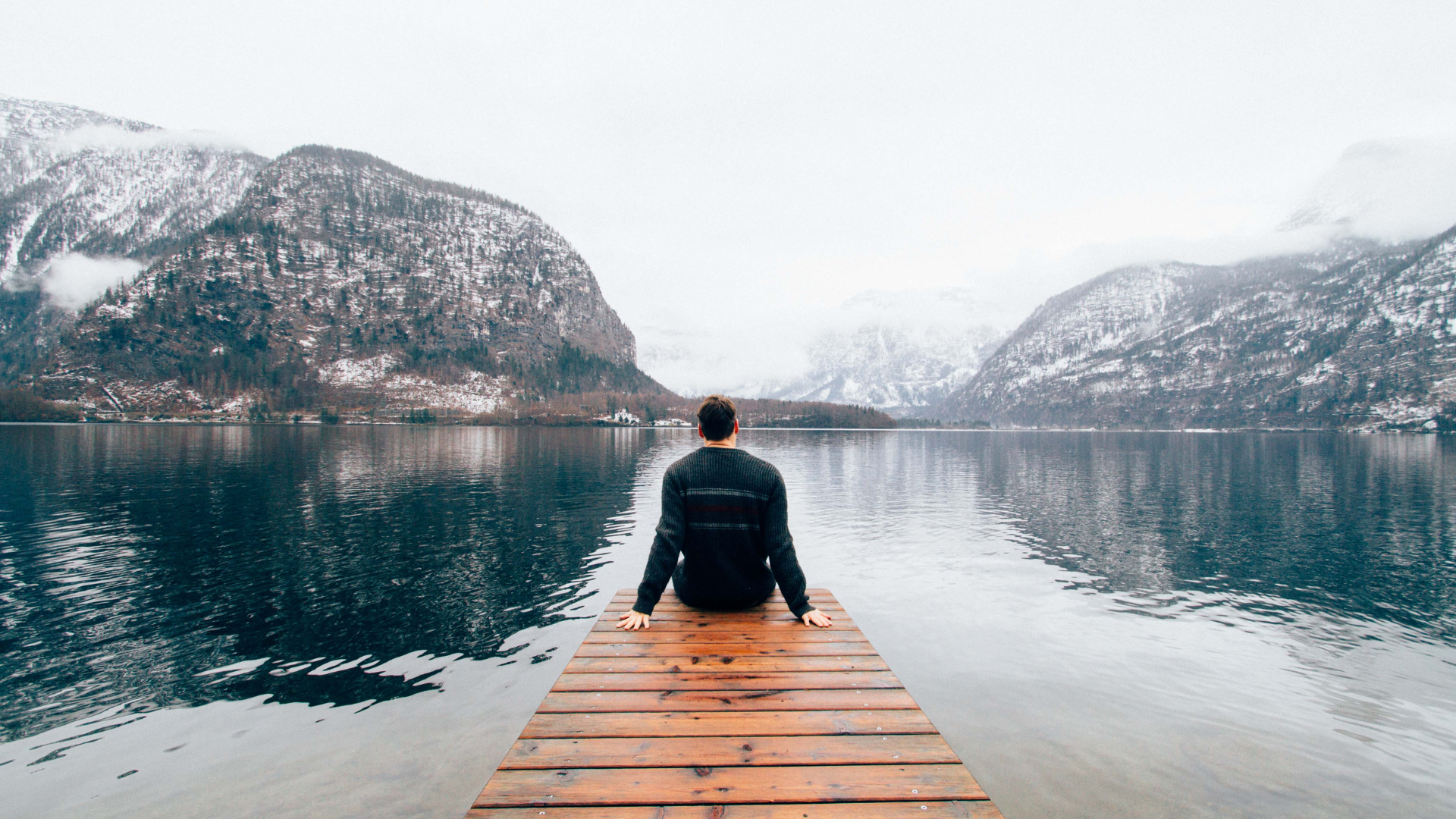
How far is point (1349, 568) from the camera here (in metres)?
30.8

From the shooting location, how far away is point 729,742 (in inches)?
240

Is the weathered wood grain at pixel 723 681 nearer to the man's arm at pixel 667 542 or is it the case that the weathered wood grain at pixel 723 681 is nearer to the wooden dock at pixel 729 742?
the wooden dock at pixel 729 742

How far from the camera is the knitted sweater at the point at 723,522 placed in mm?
9031

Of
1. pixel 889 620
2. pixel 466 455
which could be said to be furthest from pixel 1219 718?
pixel 466 455

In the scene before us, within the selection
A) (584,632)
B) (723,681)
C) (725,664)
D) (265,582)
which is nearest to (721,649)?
(725,664)

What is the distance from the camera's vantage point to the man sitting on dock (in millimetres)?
9031

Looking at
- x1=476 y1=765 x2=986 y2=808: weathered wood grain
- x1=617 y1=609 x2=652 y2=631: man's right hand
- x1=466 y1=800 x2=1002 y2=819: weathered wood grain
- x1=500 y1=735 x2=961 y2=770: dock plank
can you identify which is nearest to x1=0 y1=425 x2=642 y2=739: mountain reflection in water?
x1=617 y1=609 x2=652 y2=631: man's right hand

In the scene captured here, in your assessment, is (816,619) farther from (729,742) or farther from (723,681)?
(729,742)

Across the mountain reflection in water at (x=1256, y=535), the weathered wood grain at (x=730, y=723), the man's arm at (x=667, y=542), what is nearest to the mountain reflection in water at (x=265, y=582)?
the man's arm at (x=667, y=542)

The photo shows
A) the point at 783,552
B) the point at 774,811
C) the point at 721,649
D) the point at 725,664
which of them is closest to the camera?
the point at 774,811

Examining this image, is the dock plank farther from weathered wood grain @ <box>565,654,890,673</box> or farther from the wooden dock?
weathered wood grain @ <box>565,654,890,673</box>

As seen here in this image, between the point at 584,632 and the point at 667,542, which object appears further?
the point at 584,632

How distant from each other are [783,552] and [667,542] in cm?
187

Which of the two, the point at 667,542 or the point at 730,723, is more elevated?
the point at 667,542
